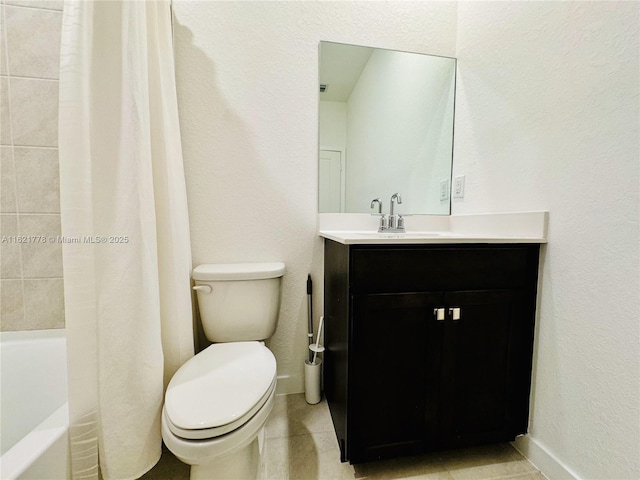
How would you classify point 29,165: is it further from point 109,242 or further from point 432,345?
point 432,345

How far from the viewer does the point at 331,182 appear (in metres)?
1.53

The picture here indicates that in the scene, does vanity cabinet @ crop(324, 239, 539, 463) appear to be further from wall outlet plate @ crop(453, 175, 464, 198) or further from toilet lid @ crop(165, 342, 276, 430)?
wall outlet plate @ crop(453, 175, 464, 198)

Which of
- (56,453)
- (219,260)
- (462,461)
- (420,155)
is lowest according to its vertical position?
(462,461)

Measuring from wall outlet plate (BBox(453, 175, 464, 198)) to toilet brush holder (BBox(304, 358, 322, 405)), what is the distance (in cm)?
120

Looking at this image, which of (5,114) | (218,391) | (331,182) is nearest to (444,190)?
(331,182)

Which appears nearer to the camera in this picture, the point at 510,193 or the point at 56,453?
the point at 56,453

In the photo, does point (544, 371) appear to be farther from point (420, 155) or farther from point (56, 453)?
point (56, 453)

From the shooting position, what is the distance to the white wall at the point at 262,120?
1373 millimetres

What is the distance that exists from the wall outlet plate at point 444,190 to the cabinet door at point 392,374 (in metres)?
0.82

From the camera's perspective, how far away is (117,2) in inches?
34.5

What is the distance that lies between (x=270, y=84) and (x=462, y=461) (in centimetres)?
191

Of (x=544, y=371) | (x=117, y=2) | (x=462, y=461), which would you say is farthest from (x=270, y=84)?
(x=462, y=461)

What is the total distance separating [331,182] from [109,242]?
1023mm

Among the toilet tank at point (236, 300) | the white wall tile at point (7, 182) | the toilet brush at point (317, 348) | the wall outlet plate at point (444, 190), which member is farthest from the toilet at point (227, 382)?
the wall outlet plate at point (444, 190)
